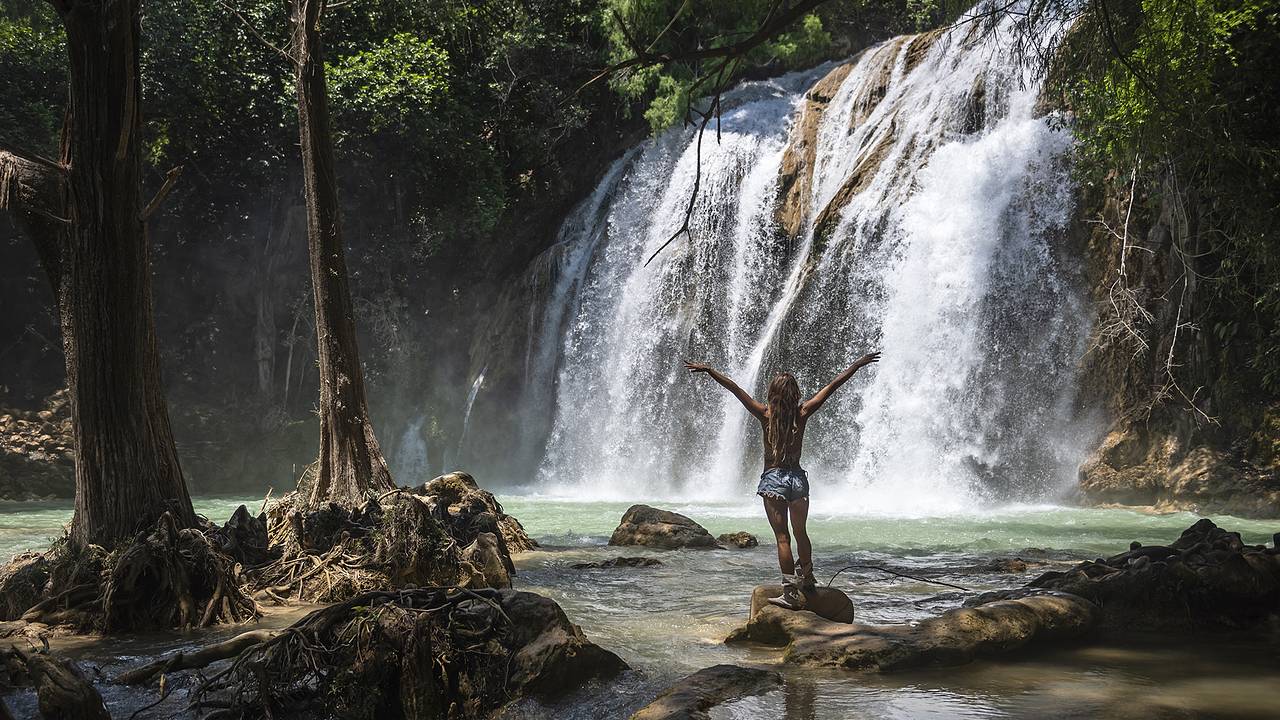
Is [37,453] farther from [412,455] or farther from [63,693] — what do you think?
[63,693]

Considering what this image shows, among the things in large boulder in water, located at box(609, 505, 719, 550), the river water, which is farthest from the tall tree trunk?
large boulder in water, located at box(609, 505, 719, 550)

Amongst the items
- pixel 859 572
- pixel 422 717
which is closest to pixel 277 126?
pixel 859 572

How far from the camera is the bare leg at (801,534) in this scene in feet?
19.6

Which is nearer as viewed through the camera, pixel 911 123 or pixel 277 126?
pixel 911 123

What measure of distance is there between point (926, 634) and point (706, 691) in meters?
1.57

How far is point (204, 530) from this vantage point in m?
7.80

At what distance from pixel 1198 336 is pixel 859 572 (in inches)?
344

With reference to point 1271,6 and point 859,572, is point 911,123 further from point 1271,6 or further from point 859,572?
point 859,572

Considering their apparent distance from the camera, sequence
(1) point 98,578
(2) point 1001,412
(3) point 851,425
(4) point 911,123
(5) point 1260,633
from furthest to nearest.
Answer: (4) point 911,123, (3) point 851,425, (2) point 1001,412, (1) point 98,578, (5) point 1260,633

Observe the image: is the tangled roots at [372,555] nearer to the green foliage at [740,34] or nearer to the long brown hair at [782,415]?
A: the long brown hair at [782,415]

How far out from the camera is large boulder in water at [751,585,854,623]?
5.88 m

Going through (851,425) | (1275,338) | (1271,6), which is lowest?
(851,425)

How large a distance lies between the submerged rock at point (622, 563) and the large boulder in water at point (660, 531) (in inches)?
50.8

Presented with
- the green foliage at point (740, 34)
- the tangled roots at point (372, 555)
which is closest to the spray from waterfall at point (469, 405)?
the green foliage at point (740, 34)
